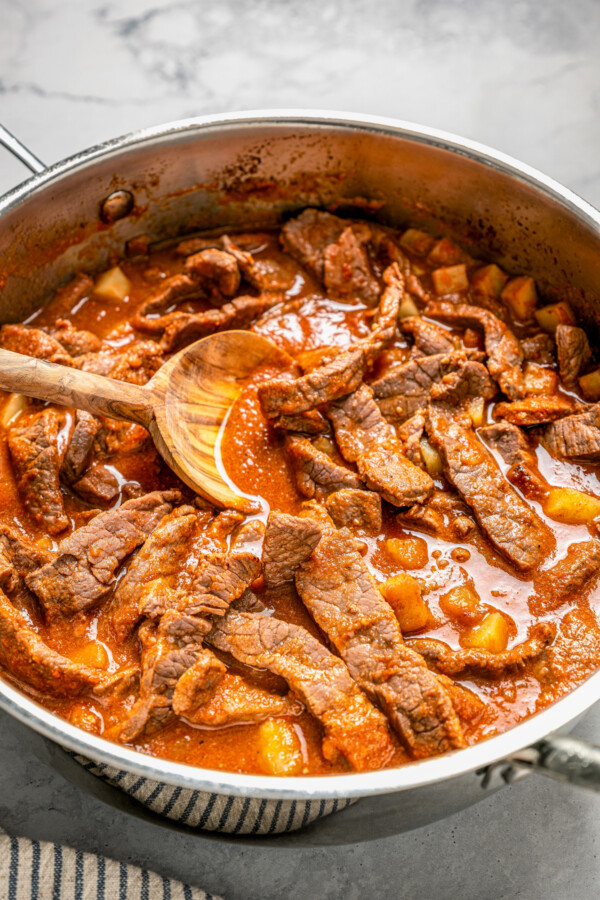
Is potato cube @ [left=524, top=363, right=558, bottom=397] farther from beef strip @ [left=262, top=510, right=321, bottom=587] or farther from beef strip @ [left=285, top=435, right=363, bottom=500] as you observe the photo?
beef strip @ [left=262, top=510, right=321, bottom=587]

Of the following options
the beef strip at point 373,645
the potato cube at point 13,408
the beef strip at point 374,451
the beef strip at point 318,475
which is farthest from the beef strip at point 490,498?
the potato cube at point 13,408

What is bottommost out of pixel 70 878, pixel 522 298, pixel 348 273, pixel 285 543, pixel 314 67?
pixel 70 878

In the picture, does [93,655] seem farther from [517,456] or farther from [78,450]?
[517,456]

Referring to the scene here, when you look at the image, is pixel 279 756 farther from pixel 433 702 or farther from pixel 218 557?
pixel 218 557

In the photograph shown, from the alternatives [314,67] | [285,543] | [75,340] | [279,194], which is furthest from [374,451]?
[314,67]

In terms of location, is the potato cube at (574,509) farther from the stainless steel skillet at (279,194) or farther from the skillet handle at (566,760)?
the skillet handle at (566,760)

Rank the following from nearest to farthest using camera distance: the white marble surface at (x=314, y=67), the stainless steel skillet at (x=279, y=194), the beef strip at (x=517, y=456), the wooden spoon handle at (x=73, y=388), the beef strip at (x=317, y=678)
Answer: the beef strip at (x=317, y=678) < the wooden spoon handle at (x=73, y=388) < the beef strip at (x=517, y=456) < the stainless steel skillet at (x=279, y=194) < the white marble surface at (x=314, y=67)
